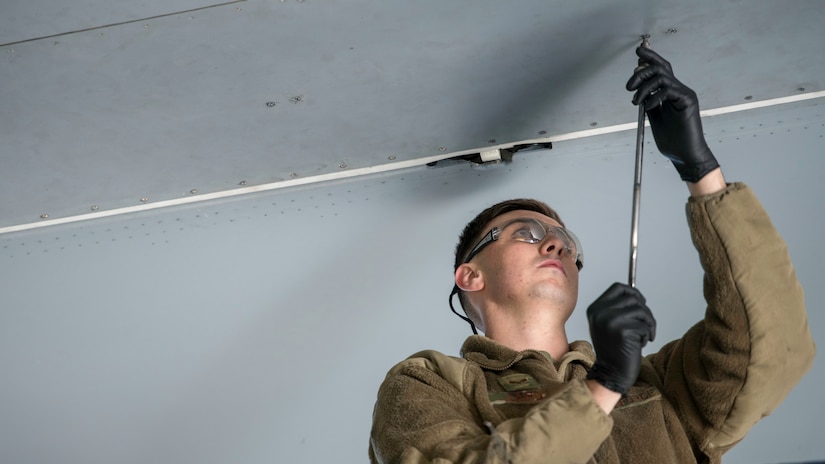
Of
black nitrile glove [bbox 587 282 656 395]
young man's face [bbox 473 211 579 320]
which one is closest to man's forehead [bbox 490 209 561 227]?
young man's face [bbox 473 211 579 320]

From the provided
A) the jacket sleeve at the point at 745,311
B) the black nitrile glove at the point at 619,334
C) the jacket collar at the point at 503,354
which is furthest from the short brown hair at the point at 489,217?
the black nitrile glove at the point at 619,334

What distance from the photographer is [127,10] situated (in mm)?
2436

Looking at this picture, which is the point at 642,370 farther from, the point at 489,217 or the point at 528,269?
the point at 489,217

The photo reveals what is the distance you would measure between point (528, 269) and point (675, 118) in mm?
497

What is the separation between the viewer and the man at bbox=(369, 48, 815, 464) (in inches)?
77.3

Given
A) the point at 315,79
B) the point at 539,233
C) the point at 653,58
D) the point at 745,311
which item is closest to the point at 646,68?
the point at 653,58

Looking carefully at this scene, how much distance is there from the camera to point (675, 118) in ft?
7.60

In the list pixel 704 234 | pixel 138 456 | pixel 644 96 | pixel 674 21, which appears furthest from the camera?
pixel 138 456

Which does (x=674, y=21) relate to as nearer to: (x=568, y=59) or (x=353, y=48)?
(x=568, y=59)

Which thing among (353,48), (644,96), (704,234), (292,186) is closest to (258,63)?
(353,48)

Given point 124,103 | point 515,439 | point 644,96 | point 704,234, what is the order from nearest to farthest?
point 515,439
point 704,234
point 644,96
point 124,103

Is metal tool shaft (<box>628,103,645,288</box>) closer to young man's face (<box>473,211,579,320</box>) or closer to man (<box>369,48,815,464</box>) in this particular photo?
man (<box>369,48,815,464</box>)

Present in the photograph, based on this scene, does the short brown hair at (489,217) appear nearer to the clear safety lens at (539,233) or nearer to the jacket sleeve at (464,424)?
the clear safety lens at (539,233)

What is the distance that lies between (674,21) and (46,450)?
214 centimetres
